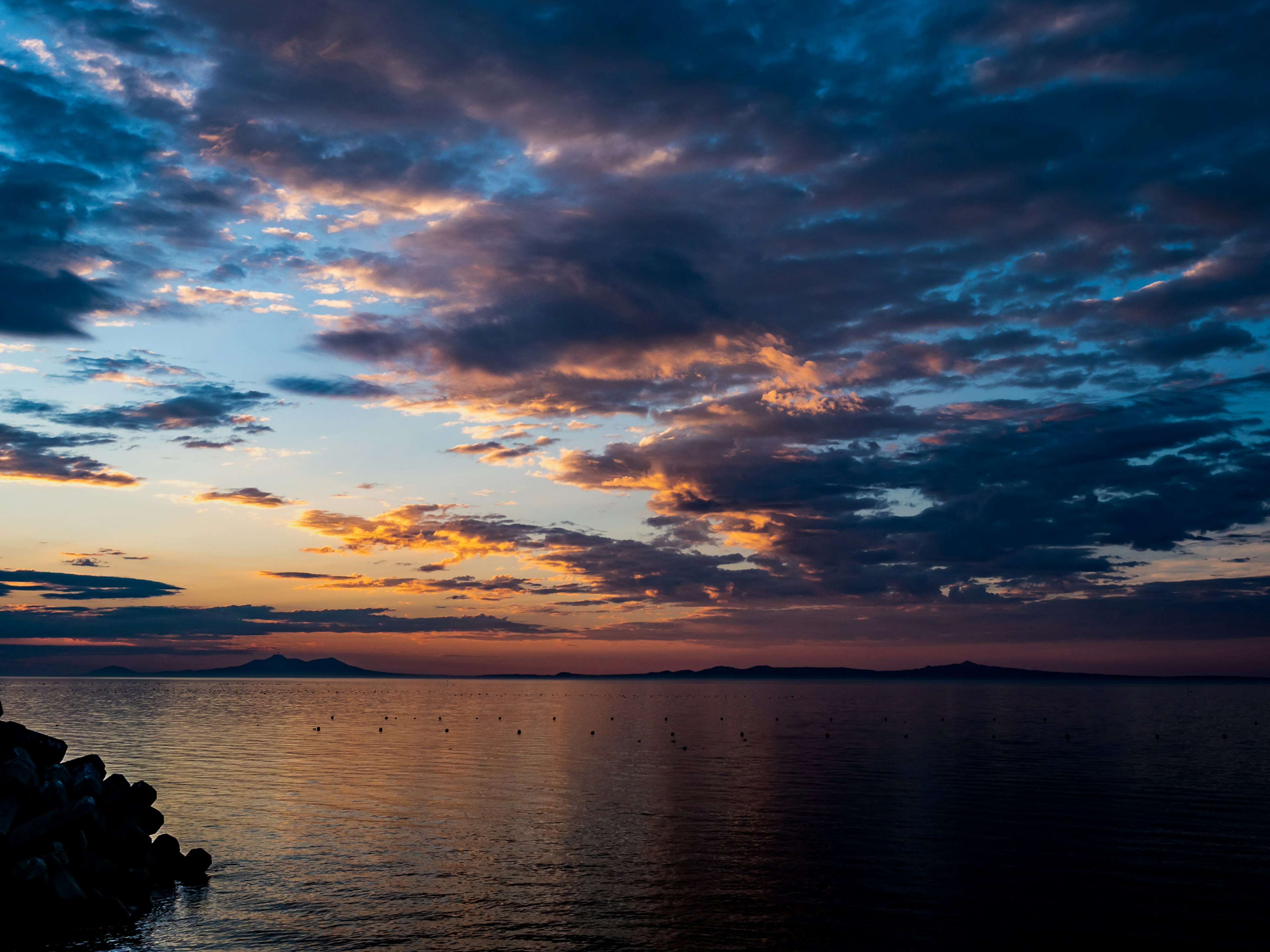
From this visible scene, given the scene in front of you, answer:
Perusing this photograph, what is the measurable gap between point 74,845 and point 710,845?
1089 inches

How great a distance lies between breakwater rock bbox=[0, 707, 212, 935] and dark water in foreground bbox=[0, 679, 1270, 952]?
1.70m

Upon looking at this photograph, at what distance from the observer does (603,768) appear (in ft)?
243

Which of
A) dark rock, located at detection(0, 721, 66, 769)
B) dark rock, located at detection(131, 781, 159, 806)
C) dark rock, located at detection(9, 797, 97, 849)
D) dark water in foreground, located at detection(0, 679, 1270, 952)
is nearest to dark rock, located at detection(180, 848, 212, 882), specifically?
dark water in foreground, located at detection(0, 679, 1270, 952)

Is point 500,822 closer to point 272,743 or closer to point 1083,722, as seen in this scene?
point 272,743

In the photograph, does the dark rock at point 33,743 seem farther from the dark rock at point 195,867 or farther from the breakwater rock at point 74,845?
the dark rock at point 195,867

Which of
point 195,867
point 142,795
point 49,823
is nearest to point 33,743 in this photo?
point 142,795

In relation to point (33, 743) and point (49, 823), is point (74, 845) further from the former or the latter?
point (33, 743)

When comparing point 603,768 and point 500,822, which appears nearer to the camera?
point 500,822

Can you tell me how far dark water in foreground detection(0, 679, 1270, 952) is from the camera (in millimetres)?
29688

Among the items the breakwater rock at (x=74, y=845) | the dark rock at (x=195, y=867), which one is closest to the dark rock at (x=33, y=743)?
the breakwater rock at (x=74, y=845)

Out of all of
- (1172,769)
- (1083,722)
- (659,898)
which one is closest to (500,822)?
(659,898)

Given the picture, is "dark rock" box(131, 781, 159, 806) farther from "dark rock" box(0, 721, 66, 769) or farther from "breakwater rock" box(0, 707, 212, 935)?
"dark rock" box(0, 721, 66, 769)

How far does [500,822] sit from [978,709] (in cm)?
15407

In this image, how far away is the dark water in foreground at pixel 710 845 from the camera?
2969 centimetres
